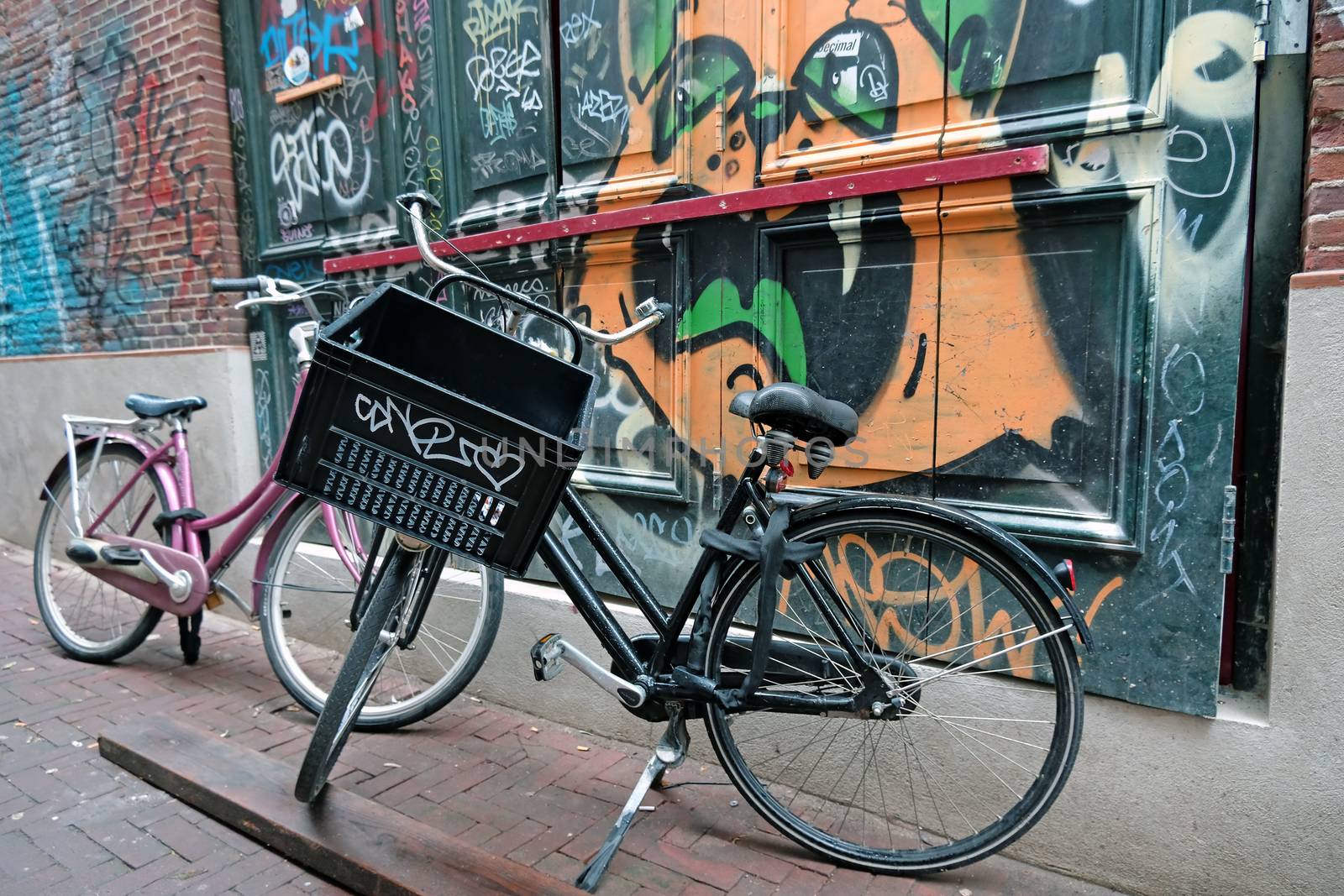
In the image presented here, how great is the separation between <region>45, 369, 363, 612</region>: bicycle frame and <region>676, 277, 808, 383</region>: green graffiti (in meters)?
1.79

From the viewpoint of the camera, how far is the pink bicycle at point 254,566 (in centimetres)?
330

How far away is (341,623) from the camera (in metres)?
4.08

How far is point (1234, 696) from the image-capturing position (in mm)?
2242

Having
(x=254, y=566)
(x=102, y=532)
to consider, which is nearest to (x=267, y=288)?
(x=254, y=566)

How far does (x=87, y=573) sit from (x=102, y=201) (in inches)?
103

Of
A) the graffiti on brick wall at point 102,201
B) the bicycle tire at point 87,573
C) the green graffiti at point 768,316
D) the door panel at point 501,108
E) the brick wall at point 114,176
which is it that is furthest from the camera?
the graffiti on brick wall at point 102,201

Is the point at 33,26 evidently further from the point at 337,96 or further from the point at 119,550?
the point at 119,550

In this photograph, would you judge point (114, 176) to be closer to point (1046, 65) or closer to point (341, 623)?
point (341, 623)

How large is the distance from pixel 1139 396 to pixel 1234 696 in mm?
889

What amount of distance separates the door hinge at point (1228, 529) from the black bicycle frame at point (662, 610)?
1005 mm

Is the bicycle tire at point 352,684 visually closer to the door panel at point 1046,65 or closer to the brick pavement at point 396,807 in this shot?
the brick pavement at point 396,807

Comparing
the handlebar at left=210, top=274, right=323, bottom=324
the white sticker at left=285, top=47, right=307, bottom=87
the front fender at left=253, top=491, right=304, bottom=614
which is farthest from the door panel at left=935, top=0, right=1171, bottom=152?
the white sticker at left=285, top=47, right=307, bottom=87

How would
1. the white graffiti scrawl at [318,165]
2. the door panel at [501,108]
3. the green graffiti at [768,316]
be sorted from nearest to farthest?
the green graffiti at [768,316], the door panel at [501,108], the white graffiti scrawl at [318,165]

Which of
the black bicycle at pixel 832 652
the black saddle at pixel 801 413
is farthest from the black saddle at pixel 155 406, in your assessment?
the black saddle at pixel 801 413
